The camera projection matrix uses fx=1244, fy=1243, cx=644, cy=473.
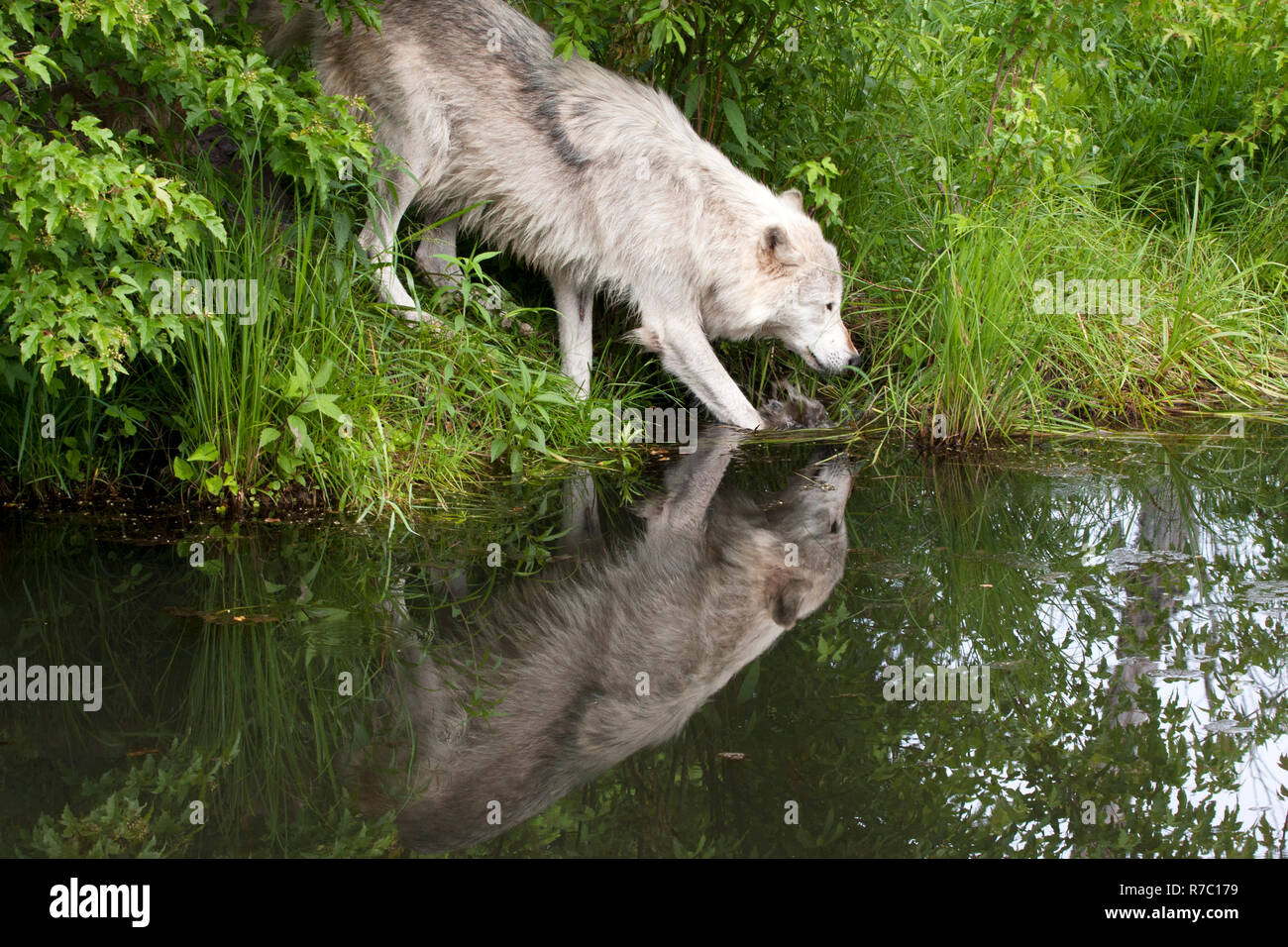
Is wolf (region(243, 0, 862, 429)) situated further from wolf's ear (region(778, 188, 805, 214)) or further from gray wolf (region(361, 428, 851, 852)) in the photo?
gray wolf (region(361, 428, 851, 852))

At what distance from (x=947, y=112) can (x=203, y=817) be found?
6283 mm

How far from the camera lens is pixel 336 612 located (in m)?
4.13

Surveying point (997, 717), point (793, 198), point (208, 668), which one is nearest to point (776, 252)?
point (793, 198)

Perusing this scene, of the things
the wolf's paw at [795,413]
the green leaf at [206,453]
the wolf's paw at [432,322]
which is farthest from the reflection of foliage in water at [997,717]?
the green leaf at [206,453]

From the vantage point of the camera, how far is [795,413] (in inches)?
274

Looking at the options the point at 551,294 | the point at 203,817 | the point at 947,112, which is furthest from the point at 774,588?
the point at 947,112

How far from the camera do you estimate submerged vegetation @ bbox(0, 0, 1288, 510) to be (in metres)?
4.45

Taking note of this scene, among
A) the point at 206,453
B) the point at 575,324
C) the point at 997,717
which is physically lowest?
the point at 997,717

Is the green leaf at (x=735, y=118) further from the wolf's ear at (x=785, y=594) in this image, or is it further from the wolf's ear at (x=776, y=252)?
the wolf's ear at (x=785, y=594)

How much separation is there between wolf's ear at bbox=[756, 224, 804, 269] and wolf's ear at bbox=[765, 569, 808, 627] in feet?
8.15

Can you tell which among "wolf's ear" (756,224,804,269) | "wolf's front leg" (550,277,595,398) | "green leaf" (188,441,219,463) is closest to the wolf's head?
"wolf's ear" (756,224,804,269)

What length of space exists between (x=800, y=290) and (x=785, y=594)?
107 inches

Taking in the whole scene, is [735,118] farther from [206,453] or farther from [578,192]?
[206,453]
